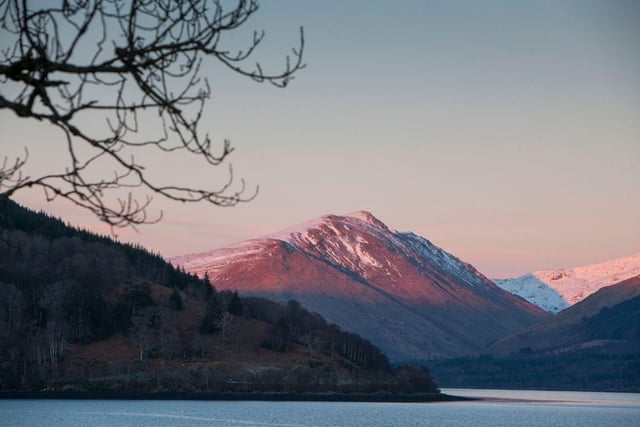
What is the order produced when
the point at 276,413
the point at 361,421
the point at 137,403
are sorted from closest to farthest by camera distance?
the point at 361,421 < the point at 276,413 < the point at 137,403

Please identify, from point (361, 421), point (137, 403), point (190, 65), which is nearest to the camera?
point (190, 65)

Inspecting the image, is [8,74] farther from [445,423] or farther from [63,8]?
[445,423]

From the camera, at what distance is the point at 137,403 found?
607 ft

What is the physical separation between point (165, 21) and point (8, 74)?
1.55 metres

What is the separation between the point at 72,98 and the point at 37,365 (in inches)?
7583

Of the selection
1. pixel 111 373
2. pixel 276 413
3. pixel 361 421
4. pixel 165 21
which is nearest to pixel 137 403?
pixel 111 373

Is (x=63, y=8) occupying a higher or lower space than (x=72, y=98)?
higher

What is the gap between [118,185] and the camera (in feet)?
33.0

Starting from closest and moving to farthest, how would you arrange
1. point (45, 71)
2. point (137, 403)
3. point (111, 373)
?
point (45, 71) < point (137, 403) < point (111, 373)

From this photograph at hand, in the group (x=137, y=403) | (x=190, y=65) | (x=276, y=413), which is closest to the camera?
(x=190, y=65)

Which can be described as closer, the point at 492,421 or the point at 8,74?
the point at 8,74

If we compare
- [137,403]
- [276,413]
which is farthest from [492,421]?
[137,403]

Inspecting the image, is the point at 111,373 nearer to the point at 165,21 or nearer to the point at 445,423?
the point at 445,423

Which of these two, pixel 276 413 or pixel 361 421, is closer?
pixel 361 421
